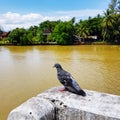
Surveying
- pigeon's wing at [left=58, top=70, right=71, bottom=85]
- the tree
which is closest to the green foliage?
the tree

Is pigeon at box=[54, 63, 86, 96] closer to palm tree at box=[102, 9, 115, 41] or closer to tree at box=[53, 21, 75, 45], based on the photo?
tree at box=[53, 21, 75, 45]

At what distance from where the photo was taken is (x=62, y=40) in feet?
129

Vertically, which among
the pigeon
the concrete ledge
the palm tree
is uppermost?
the palm tree

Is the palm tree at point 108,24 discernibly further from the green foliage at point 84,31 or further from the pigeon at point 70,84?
the pigeon at point 70,84

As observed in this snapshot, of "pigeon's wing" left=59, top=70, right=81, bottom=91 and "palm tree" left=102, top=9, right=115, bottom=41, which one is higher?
"palm tree" left=102, top=9, right=115, bottom=41

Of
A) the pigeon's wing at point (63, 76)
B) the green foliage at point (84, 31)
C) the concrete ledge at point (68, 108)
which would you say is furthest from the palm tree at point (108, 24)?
the concrete ledge at point (68, 108)

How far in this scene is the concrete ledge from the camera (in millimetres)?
2280

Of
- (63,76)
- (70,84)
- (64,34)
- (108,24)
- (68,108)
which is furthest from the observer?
(64,34)

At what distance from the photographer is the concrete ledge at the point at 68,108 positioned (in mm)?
2280

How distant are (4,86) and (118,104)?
843 cm

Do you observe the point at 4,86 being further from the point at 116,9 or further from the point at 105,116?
the point at 116,9

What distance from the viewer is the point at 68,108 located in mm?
2467

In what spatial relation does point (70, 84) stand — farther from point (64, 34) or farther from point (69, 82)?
point (64, 34)

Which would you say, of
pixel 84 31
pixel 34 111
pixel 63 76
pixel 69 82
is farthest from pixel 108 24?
pixel 34 111
